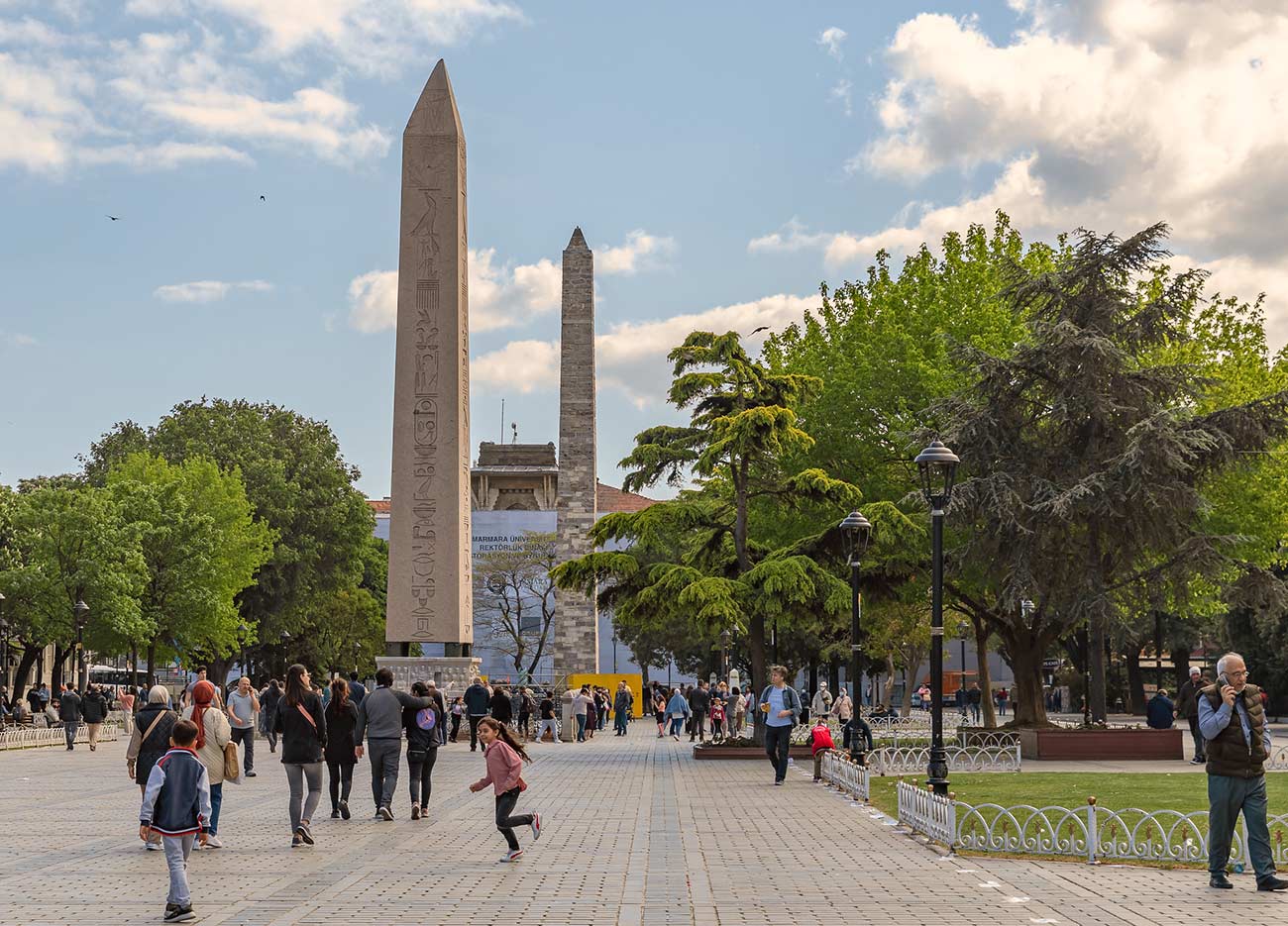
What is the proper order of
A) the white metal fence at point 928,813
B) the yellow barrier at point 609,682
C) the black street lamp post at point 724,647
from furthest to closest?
1. the black street lamp post at point 724,647
2. the yellow barrier at point 609,682
3. the white metal fence at point 928,813

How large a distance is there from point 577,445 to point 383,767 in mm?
38120

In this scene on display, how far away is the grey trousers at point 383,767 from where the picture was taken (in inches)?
664

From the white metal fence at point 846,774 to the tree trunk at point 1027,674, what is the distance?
10.4m

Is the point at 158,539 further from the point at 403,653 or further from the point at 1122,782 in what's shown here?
the point at 1122,782

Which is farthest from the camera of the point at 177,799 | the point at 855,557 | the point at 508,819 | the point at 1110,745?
the point at 1110,745

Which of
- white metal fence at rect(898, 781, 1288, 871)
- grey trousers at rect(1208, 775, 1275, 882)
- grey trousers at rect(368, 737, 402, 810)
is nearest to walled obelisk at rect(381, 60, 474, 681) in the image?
grey trousers at rect(368, 737, 402, 810)

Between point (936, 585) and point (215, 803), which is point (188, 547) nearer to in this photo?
point (215, 803)

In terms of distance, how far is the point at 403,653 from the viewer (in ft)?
112

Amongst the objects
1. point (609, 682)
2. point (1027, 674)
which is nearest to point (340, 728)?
point (1027, 674)

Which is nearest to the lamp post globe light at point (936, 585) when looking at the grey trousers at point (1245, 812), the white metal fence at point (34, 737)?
the grey trousers at point (1245, 812)

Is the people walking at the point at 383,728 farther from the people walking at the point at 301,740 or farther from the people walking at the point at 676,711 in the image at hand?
the people walking at the point at 676,711

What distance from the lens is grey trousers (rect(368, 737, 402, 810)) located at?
1688cm

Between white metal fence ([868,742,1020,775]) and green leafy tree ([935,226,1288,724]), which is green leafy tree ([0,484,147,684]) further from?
white metal fence ([868,742,1020,775])

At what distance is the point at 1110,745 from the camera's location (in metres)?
29.4
